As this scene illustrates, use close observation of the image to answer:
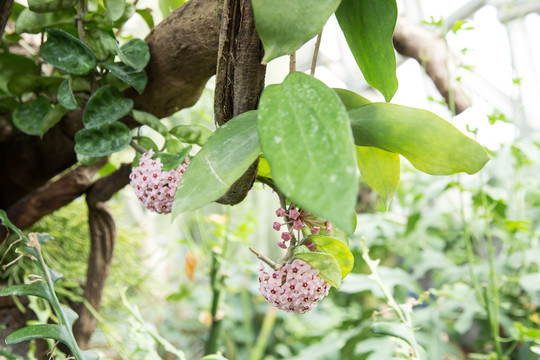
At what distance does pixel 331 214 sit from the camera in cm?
19

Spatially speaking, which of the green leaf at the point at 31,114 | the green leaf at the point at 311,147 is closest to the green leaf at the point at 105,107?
the green leaf at the point at 31,114

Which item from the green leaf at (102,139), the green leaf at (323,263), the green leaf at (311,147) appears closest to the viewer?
the green leaf at (311,147)

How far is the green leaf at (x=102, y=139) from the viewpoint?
Result: 40 cm

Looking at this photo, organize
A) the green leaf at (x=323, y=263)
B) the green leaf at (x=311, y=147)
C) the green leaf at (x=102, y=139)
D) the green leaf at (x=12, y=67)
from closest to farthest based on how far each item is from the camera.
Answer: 1. the green leaf at (x=311, y=147)
2. the green leaf at (x=323, y=263)
3. the green leaf at (x=102, y=139)
4. the green leaf at (x=12, y=67)

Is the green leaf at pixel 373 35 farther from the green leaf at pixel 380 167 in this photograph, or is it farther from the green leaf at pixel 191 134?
the green leaf at pixel 191 134

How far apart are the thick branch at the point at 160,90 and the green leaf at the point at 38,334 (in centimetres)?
23

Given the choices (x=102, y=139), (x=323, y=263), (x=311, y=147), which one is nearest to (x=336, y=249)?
(x=323, y=263)

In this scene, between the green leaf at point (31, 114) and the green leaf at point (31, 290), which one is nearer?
the green leaf at point (31, 290)

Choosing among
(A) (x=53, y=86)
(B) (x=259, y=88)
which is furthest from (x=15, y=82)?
(B) (x=259, y=88)

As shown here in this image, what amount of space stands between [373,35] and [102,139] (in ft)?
0.84

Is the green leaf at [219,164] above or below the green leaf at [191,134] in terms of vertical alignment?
above

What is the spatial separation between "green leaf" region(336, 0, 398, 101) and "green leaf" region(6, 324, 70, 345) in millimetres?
301

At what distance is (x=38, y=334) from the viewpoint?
33cm

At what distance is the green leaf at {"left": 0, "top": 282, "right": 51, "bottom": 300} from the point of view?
34 cm
